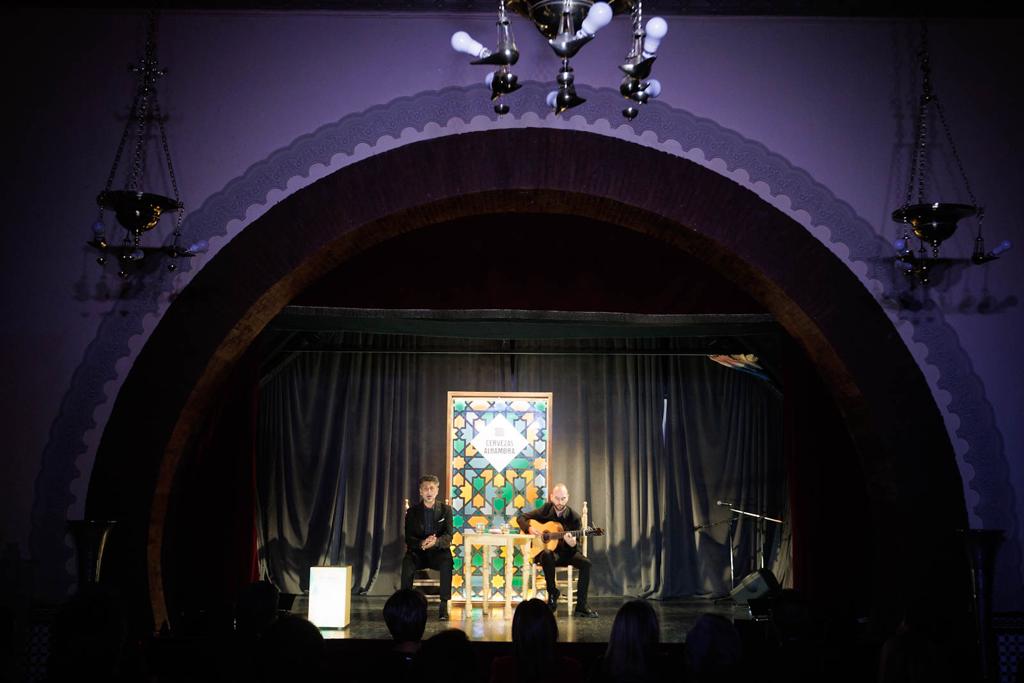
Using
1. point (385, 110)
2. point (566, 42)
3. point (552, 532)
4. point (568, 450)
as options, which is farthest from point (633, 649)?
point (568, 450)

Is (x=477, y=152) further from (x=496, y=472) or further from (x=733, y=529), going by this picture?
(x=733, y=529)

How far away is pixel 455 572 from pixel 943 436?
4.96 meters

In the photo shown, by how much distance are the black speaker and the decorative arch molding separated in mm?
3125

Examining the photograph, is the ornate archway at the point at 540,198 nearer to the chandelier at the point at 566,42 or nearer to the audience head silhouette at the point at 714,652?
the chandelier at the point at 566,42

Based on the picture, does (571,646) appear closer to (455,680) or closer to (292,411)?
(455,680)

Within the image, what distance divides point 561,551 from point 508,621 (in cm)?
98

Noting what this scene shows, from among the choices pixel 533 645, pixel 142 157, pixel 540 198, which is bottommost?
pixel 533 645

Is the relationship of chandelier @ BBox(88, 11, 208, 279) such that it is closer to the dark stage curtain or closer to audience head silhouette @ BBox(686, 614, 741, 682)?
audience head silhouette @ BBox(686, 614, 741, 682)

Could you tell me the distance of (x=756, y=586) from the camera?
769 centimetres

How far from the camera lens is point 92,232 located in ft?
15.7

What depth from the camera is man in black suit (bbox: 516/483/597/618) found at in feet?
24.6

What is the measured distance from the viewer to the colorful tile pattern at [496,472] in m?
8.71

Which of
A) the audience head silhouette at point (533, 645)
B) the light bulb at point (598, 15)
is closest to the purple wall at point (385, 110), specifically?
the light bulb at point (598, 15)

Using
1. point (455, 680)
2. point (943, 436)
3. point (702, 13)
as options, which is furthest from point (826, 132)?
point (455, 680)
